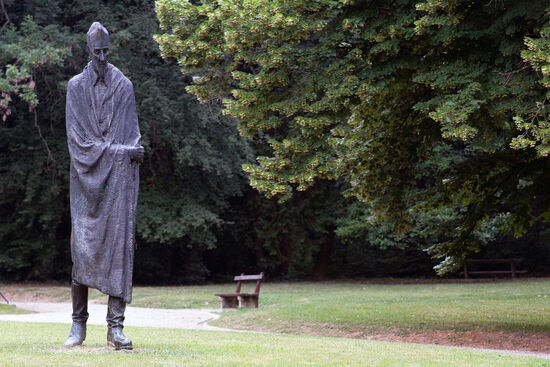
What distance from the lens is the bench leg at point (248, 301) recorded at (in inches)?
850

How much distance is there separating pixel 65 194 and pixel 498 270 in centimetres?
2133

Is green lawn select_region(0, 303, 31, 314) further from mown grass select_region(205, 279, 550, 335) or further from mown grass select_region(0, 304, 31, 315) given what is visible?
mown grass select_region(205, 279, 550, 335)

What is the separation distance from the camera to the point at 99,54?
882 centimetres

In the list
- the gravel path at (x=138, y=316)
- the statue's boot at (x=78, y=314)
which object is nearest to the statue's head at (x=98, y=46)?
the statue's boot at (x=78, y=314)

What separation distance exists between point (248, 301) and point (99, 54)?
1382cm

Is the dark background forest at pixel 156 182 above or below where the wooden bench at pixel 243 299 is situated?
above

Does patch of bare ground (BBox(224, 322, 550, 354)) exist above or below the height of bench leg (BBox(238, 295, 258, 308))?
below

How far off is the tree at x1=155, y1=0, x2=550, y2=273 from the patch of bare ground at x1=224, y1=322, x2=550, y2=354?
1677mm

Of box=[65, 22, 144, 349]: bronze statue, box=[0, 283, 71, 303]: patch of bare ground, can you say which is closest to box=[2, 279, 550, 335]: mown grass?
box=[0, 283, 71, 303]: patch of bare ground

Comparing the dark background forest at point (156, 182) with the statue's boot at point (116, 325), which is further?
the dark background forest at point (156, 182)

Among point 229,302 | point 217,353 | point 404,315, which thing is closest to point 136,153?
point 217,353

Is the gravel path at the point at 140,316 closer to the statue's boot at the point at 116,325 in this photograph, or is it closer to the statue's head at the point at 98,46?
the statue's boot at the point at 116,325

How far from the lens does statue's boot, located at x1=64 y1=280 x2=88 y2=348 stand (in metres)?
8.59

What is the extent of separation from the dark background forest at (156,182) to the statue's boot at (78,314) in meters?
17.8
